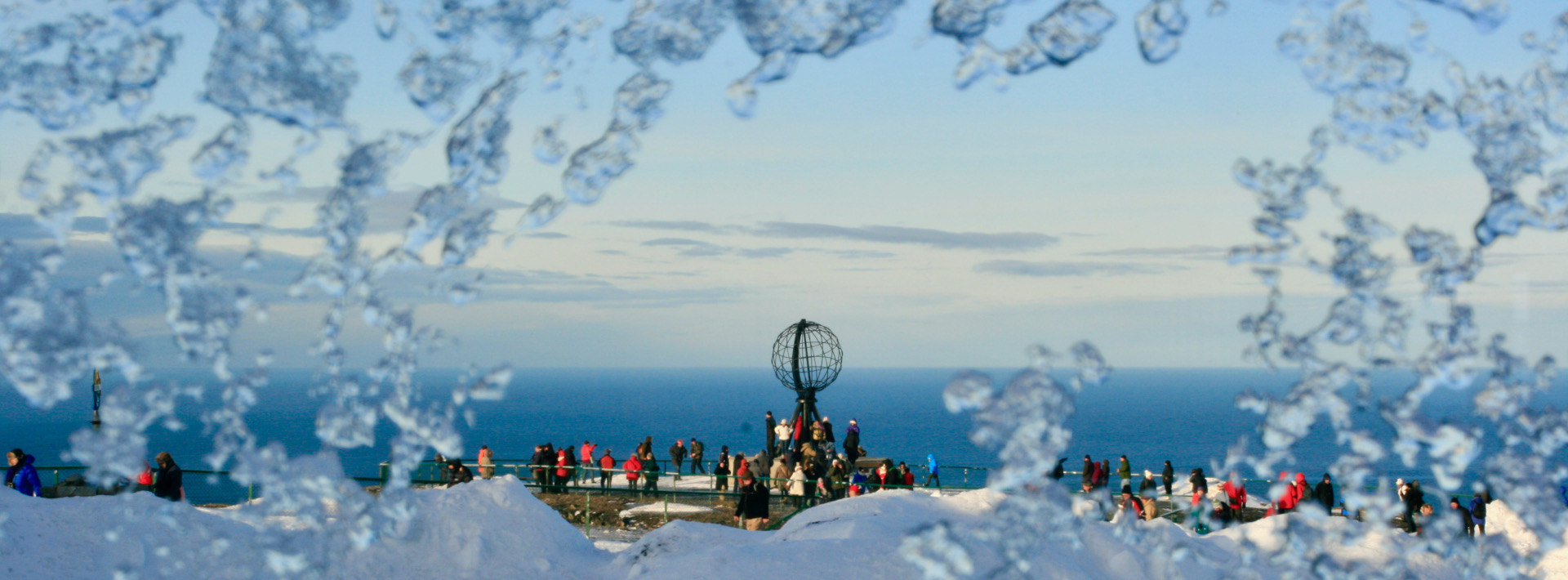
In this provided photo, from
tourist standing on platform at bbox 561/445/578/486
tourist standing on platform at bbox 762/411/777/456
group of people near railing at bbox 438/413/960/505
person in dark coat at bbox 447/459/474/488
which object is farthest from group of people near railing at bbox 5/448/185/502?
tourist standing on platform at bbox 762/411/777/456

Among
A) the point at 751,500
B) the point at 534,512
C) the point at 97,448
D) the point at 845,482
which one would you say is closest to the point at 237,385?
the point at 97,448

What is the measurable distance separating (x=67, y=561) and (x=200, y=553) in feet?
4.30

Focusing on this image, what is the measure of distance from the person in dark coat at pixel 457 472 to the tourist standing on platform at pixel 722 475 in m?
4.17

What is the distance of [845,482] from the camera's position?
673 inches

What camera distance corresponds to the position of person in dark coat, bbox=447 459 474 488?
61.1ft

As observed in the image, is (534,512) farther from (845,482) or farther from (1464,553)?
(1464,553)

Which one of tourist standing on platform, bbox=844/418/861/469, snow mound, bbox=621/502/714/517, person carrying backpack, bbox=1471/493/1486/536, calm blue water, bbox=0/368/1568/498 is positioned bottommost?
calm blue water, bbox=0/368/1568/498

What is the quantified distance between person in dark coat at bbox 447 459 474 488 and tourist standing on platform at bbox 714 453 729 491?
417 cm

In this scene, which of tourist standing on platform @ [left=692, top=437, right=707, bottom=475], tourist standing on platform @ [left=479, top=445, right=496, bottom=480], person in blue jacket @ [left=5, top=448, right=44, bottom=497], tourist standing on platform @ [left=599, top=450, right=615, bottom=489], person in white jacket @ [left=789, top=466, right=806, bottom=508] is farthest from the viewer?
tourist standing on platform @ [left=692, top=437, right=707, bottom=475]

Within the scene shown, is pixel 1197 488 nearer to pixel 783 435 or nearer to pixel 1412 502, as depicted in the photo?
pixel 1412 502

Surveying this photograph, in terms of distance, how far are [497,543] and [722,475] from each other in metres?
5.91

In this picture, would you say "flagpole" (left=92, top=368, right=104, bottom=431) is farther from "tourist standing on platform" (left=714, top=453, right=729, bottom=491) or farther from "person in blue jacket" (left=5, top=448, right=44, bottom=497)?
"tourist standing on platform" (left=714, top=453, right=729, bottom=491)

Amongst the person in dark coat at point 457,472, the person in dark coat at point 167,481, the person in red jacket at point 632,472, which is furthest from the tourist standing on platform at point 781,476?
the person in dark coat at point 167,481

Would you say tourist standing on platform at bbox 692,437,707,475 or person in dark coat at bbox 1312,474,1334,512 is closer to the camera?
person in dark coat at bbox 1312,474,1334,512
